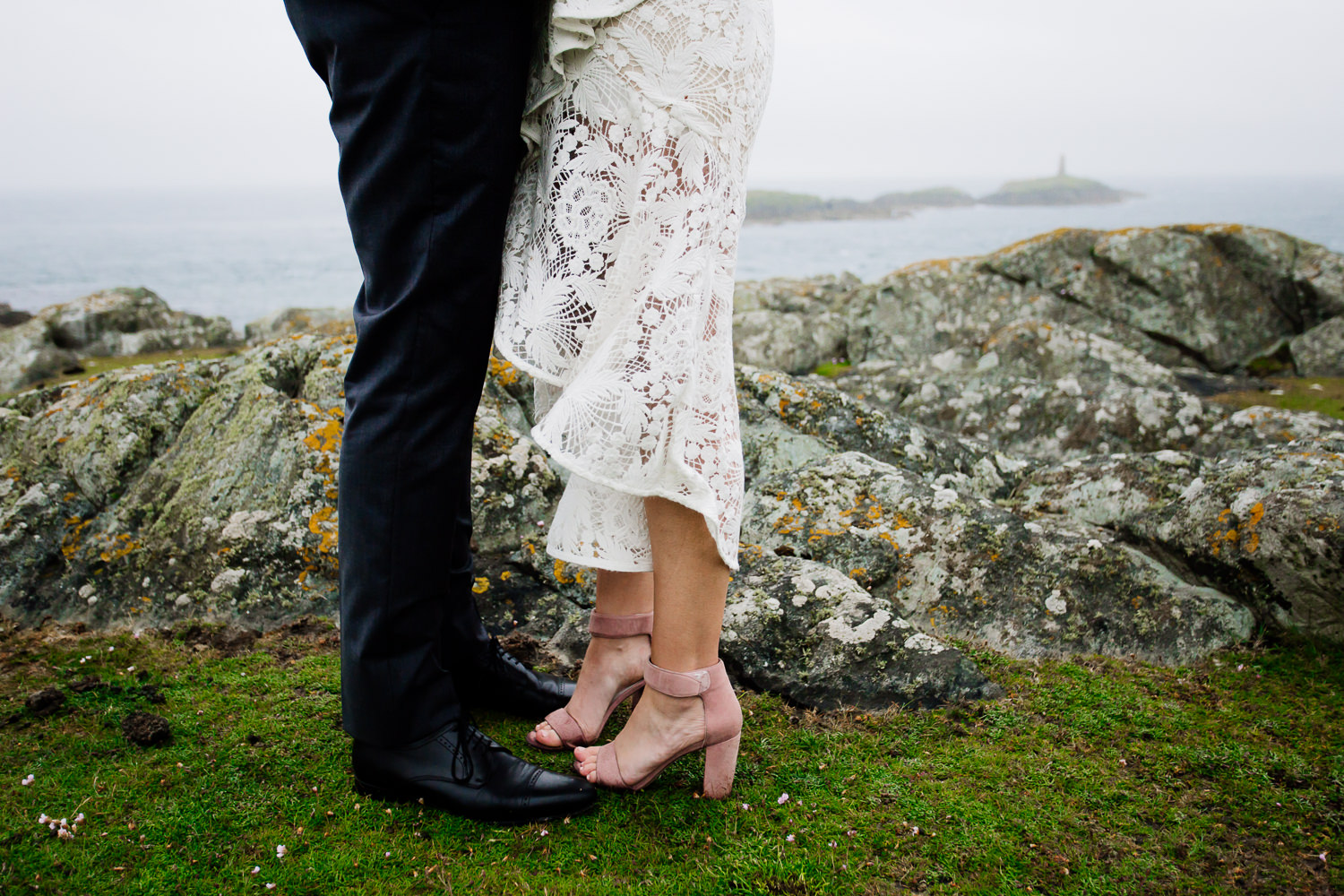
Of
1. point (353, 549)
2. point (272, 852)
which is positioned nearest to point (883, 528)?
point (353, 549)

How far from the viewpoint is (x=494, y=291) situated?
72.2 inches

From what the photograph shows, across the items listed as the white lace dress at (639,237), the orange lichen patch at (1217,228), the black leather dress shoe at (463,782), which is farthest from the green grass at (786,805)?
the orange lichen patch at (1217,228)

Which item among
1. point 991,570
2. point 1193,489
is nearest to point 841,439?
point 991,570

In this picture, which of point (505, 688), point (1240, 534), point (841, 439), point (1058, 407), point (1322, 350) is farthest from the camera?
point (1322, 350)

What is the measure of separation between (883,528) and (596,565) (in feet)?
4.70

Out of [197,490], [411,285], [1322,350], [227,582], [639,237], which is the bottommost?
[227,582]

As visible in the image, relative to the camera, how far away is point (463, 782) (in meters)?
1.85

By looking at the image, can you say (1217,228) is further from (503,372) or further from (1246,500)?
(503,372)

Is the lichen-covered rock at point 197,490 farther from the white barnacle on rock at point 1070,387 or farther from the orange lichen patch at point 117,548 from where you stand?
the white barnacle on rock at point 1070,387

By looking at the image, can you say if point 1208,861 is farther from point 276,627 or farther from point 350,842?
point 276,627

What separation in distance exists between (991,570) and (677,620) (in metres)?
1.49

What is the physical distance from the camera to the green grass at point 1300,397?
5758 mm

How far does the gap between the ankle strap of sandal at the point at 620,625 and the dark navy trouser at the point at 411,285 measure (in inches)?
17.9

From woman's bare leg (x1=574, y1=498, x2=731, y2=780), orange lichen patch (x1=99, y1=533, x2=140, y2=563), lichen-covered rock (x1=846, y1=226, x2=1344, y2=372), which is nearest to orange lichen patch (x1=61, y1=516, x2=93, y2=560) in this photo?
orange lichen patch (x1=99, y1=533, x2=140, y2=563)
